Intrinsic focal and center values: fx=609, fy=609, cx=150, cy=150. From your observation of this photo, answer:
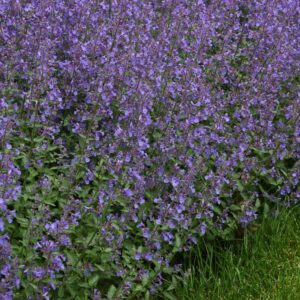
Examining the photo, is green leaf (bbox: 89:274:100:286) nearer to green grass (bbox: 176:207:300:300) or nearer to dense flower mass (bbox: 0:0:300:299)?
dense flower mass (bbox: 0:0:300:299)

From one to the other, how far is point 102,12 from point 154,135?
51.5 inches

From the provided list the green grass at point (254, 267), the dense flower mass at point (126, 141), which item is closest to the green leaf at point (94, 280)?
the dense flower mass at point (126, 141)

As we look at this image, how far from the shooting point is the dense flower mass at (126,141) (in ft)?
11.7

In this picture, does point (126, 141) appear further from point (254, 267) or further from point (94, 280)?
point (254, 267)

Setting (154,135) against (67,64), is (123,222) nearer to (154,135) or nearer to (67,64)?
(154,135)

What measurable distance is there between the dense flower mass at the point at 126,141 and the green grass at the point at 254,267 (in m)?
0.18

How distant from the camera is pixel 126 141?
12.9 ft

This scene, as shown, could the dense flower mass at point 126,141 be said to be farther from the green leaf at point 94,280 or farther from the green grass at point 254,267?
the green grass at point 254,267

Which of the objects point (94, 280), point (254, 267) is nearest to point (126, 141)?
point (94, 280)

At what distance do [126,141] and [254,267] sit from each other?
1362mm

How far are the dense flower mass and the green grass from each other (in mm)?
177

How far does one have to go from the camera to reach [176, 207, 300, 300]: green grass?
416 centimetres

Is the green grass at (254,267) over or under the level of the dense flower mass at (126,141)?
under

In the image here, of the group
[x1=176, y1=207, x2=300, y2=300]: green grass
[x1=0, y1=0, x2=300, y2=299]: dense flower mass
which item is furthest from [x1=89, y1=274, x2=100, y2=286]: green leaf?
[x1=176, y1=207, x2=300, y2=300]: green grass
